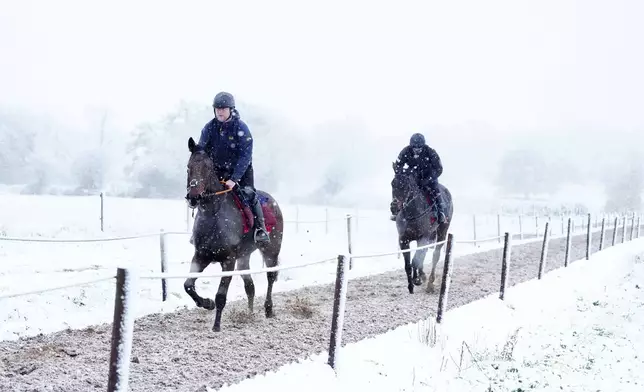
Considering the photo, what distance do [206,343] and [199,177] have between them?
1940 mm

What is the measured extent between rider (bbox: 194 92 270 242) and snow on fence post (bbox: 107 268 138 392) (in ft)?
12.2

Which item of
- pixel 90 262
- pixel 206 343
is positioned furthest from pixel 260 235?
pixel 90 262

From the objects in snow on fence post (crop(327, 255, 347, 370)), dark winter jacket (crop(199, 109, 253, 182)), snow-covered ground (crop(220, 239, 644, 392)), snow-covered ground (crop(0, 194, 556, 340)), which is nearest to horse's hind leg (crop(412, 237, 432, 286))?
snow-covered ground (crop(220, 239, 644, 392))

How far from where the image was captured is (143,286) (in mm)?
9625

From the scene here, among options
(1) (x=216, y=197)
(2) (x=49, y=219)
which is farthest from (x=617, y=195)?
(1) (x=216, y=197)

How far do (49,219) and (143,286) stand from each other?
1195cm

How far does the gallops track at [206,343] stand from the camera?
479cm

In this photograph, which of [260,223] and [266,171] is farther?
[266,171]

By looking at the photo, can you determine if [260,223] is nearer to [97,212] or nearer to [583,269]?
[583,269]

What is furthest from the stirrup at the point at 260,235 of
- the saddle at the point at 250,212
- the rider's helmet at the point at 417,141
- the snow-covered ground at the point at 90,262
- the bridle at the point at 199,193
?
the rider's helmet at the point at 417,141

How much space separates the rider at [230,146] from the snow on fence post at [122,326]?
372 cm

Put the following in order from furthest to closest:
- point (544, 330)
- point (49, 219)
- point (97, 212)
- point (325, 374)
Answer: point (97, 212) < point (49, 219) < point (544, 330) < point (325, 374)

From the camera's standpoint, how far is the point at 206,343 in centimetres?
608

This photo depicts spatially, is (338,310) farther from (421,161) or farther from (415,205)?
(421,161)
